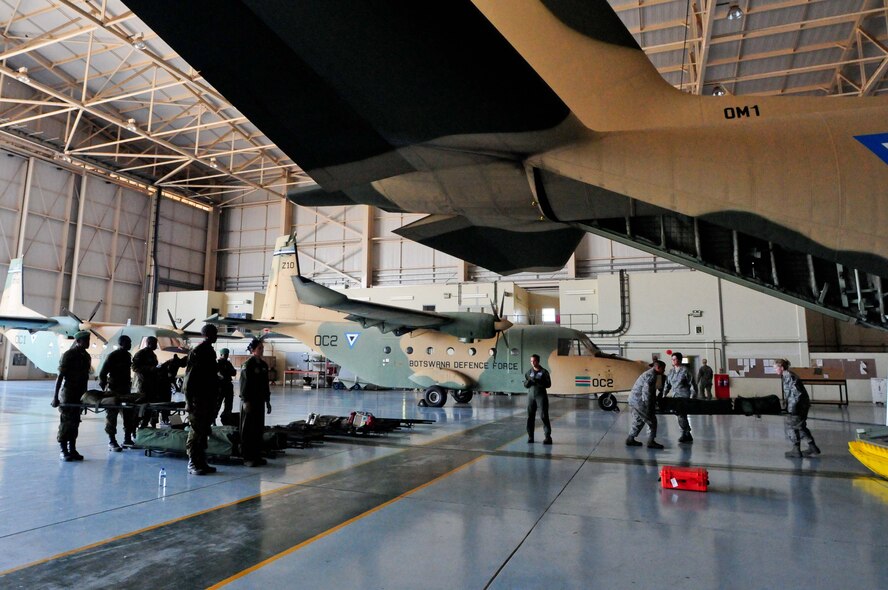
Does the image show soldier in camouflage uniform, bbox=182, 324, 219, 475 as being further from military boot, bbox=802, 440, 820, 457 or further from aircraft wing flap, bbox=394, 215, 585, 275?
military boot, bbox=802, 440, 820, 457

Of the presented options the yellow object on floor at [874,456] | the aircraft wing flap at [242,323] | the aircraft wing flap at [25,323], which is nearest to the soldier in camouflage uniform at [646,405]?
the yellow object on floor at [874,456]

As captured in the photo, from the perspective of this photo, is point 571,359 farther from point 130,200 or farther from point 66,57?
point 130,200

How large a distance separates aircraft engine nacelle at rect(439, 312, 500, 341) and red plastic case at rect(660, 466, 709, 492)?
960 cm

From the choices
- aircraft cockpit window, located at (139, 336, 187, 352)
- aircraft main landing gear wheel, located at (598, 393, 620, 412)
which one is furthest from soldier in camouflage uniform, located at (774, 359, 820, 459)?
aircraft cockpit window, located at (139, 336, 187, 352)

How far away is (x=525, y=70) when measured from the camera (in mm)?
3523

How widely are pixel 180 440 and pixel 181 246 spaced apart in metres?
34.7

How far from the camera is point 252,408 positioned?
6.37 m

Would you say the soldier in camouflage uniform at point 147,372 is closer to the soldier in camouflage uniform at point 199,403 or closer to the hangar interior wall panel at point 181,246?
the soldier in camouflage uniform at point 199,403

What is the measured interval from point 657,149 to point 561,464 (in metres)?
4.39

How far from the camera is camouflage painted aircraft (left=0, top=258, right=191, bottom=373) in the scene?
16016 mm

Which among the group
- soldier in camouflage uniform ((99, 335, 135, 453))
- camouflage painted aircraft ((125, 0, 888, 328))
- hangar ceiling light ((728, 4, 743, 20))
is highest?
hangar ceiling light ((728, 4, 743, 20))

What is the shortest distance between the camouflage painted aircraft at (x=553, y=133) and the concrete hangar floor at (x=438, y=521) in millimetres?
2322

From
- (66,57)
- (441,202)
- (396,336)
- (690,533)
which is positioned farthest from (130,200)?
(690,533)

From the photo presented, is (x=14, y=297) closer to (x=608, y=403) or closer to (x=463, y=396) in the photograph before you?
(x=463, y=396)
